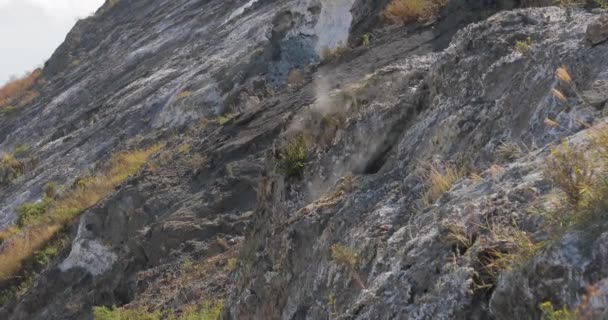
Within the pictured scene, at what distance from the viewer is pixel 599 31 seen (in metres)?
4.77

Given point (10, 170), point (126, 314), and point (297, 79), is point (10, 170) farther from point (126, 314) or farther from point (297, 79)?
point (126, 314)

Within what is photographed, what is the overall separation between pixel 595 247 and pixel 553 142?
121 centimetres

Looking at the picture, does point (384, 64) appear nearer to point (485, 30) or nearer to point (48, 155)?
point (485, 30)

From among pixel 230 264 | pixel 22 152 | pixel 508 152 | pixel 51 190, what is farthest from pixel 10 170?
pixel 508 152

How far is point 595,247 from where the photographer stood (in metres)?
2.94

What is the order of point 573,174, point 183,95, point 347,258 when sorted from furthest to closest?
point 183,95, point 347,258, point 573,174

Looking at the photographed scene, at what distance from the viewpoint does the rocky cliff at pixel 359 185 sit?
3566 mm

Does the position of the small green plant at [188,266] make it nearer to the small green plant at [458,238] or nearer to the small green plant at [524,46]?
the small green plant at [524,46]

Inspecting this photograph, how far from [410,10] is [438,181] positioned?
7757 mm

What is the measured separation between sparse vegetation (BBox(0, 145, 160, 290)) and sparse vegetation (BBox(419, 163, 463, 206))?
384 inches

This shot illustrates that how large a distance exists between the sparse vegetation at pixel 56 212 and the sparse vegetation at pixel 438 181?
384 inches

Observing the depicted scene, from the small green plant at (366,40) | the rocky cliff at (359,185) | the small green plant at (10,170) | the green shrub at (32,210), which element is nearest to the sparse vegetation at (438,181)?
the rocky cliff at (359,185)

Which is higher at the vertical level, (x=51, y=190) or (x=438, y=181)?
(x=438, y=181)

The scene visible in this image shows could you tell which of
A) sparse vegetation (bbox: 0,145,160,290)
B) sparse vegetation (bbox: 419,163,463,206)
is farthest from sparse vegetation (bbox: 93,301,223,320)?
sparse vegetation (bbox: 419,163,463,206)
